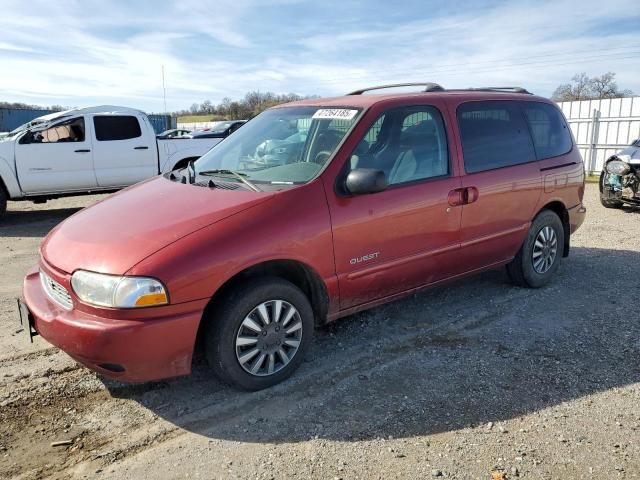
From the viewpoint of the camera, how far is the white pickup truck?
29.1 feet

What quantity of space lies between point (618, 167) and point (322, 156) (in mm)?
7803

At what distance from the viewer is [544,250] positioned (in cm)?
506

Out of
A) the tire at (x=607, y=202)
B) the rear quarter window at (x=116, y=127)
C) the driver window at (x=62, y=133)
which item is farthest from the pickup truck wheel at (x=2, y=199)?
the tire at (x=607, y=202)

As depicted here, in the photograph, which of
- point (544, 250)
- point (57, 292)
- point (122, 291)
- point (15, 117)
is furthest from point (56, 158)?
point (15, 117)

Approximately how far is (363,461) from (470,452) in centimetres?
56

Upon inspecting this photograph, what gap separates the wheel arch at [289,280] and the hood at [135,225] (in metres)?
0.37

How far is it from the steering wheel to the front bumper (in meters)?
1.27

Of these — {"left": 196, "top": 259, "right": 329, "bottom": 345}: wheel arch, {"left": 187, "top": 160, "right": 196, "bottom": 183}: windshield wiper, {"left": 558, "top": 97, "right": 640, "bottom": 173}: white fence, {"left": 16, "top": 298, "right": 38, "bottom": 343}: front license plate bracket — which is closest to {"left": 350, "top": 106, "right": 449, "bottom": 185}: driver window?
{"left": 196, "top": 259, "right": 329, "bottom": 345}: wheel arch

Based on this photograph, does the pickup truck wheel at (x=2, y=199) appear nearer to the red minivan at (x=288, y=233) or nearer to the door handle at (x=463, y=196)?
the red minivan at (x=288, y=233)

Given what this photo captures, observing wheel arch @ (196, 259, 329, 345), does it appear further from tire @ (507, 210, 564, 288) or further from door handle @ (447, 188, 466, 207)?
tire @ (507, 210, 564, 288)

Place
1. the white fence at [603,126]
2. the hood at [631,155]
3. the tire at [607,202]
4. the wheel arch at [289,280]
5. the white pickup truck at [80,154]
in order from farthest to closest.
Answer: the white fence at [603,126], the tire at [607,202], the hood at [631,155], the white pickup truck at [80,154], the wheel arch at [289,280]

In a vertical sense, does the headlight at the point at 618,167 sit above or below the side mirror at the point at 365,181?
below

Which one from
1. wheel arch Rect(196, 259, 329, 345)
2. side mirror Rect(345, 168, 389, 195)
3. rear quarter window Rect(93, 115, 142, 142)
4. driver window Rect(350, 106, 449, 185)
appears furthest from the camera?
rear quarter window Rect(93, 115, 142, 142)

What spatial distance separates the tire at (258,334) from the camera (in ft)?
9.89
